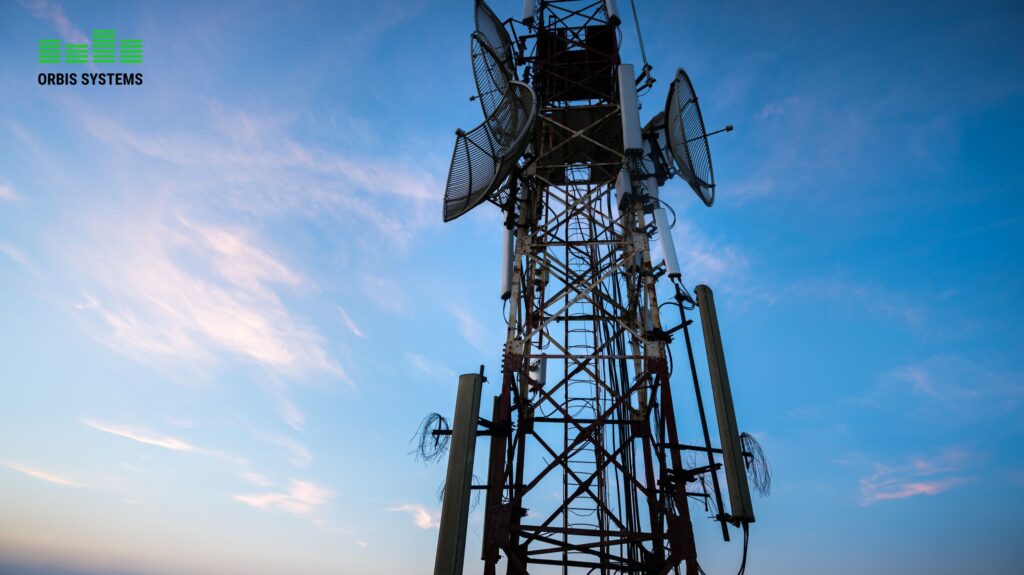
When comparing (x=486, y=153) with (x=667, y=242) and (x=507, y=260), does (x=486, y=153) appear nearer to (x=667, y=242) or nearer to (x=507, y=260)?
(x=507, y=260)

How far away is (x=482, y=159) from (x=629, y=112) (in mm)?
3278

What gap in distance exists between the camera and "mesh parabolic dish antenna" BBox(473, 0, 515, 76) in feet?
40.4

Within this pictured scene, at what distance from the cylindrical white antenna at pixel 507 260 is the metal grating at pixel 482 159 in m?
1.44

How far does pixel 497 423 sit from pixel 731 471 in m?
4.00

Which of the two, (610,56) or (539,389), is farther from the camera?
(610,56)

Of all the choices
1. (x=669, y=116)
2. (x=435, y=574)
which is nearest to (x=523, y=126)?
(x=669, y=116)

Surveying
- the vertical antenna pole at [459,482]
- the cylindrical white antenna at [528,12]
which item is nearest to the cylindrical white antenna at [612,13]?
the cylindrical white antenna at [528,12]

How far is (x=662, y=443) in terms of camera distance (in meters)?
8.95

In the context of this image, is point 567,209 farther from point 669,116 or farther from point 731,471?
point 731,471

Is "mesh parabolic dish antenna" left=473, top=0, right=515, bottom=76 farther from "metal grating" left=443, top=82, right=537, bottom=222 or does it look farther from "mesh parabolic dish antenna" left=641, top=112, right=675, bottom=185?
"mesh parabolic dish antenna" left=641, top=112, right=675, bottom=185

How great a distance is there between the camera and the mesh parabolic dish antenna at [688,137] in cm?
1070

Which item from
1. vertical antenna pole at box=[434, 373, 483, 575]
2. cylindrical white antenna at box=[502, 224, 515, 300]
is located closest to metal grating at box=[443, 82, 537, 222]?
cylindrical white antenna at box=[502, 224, 515, 300]

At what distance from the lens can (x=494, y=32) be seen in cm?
1283

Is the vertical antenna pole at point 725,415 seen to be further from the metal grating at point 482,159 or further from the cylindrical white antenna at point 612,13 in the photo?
the cylindrical white antenna at point 612,13
